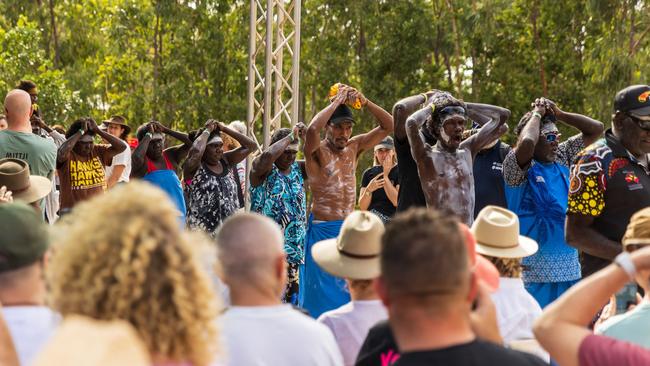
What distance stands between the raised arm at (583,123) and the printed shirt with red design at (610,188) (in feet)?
6.81

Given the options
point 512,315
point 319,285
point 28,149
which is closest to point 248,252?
point 512,315

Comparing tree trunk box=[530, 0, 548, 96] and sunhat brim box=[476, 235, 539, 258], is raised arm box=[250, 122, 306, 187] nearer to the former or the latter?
sunhat brim box=[476, 235, 539, 258]

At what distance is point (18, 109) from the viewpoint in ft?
25.6

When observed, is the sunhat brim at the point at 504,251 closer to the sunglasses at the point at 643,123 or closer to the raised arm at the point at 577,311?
the raised arm at the point at 577,311

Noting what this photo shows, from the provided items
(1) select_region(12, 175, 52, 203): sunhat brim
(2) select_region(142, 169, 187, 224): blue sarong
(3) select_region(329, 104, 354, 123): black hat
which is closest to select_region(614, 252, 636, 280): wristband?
(1) select_region(12, 175, 52, 203): sunhat brim

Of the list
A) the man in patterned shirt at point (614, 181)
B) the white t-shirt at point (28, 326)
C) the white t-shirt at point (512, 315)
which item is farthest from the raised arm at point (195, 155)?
the white t-shirt at point (28, 326)

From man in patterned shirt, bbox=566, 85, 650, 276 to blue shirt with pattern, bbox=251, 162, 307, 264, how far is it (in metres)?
3.29

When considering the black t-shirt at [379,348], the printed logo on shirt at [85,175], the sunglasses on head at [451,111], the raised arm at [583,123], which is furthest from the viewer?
the printed logo on shirt at [85,175]

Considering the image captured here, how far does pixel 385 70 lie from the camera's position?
26828 mm

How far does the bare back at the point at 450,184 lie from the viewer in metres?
7.42

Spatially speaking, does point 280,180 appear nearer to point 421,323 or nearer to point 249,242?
point 249,242

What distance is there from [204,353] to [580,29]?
24369 millimetres

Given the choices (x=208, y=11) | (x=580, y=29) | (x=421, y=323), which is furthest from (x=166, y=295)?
(x=208, y=11)

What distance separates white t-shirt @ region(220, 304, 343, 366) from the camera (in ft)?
10.9
